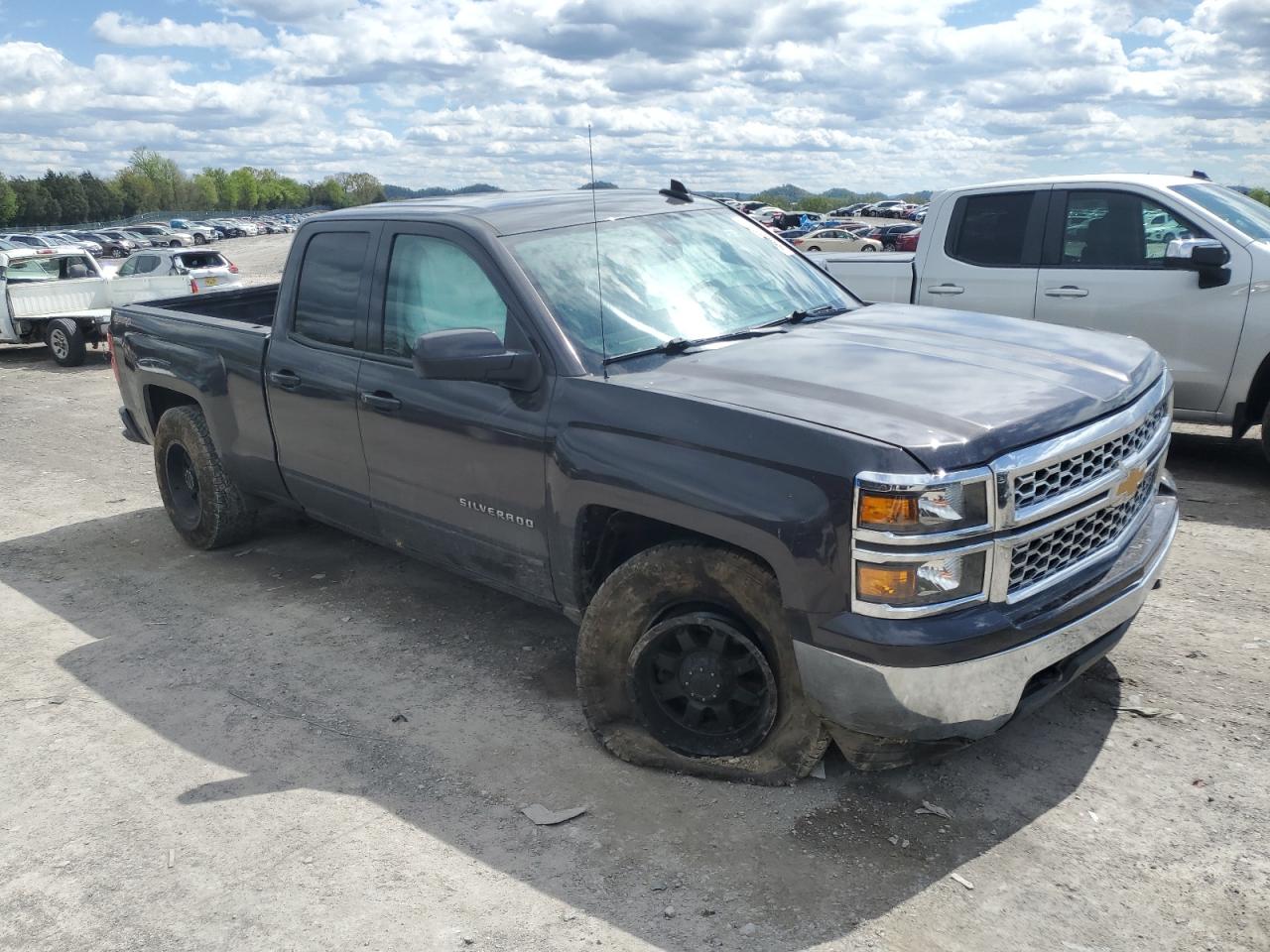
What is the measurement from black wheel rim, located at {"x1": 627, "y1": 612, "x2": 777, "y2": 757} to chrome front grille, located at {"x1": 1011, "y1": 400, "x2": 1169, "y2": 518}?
915 millimetres

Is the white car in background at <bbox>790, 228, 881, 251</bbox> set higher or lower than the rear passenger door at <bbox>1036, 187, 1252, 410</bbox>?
lower

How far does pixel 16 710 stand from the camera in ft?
14.7

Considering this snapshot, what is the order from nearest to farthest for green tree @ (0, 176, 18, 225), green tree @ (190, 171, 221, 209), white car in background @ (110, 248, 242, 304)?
white car in background @ (110, 248, 242, 304), green tree @ (0, 176, 18, 225), green tree @ (190, 171, 221, 209)

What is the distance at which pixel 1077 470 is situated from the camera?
128 inches

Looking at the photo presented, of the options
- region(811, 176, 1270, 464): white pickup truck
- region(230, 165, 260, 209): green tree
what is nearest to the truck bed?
region(811, 176, 1270, 464): white pickup truck

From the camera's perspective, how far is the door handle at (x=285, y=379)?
499 cm

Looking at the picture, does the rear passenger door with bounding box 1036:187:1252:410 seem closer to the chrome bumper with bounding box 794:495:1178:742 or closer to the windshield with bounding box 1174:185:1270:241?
the windshield with bounding box 1174:185:1270:241

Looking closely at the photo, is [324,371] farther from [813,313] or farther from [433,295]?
[813,313]

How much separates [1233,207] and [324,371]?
5900 millimetres

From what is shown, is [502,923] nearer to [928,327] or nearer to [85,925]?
[85,925]

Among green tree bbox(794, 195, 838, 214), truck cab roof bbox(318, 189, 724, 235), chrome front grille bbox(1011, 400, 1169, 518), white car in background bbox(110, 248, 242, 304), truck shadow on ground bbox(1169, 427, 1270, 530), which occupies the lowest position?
green tree bbox(794, 195, 838, 214)

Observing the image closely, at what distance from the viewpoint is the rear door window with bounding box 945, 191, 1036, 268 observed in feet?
25.0

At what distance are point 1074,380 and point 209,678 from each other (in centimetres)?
362

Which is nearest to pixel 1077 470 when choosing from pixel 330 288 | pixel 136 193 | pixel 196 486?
pixel 330 288
